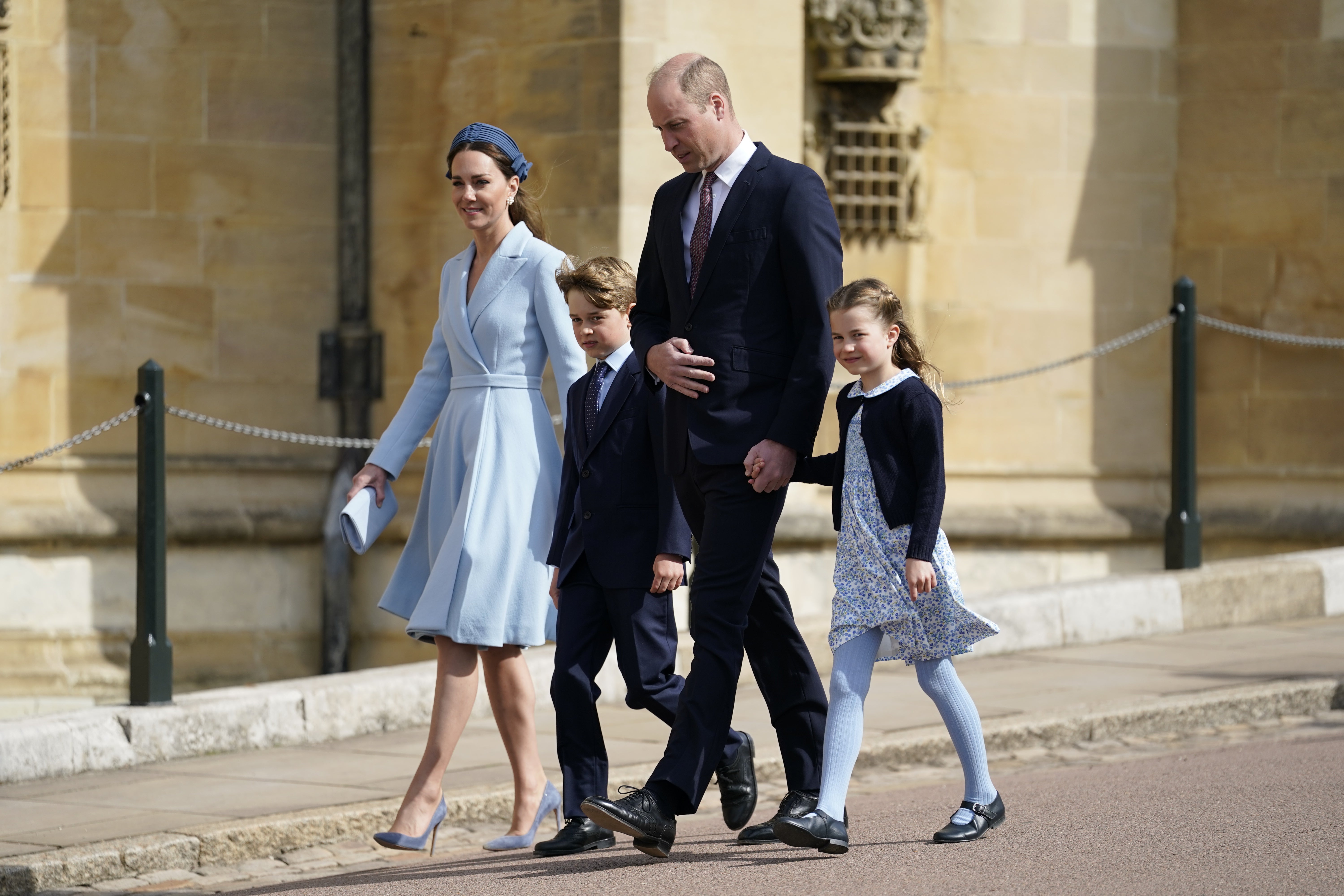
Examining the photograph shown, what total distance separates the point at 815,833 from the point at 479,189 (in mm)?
1934

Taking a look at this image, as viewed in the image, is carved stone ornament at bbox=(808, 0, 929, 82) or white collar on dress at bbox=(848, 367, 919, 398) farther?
carved stone ornament at bbox=(808, 0, 929, 82)

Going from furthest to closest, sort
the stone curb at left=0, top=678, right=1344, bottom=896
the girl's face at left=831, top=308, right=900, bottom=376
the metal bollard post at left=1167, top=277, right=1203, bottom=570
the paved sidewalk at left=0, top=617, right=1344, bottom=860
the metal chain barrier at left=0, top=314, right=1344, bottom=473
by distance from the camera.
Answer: the metal bollard post at left=1167, top=277, right=1203, bottom=570 < the metal chain barrier at left=0, top=314, right=1344, bottom=473 < the paved sidewalk at left=0, top=617, right=1344, bottom=860 < the stone curb at left=0, top=678, right=1344, bottom=896 < the girl's face at left=831, top=308, right=900, bottom=376

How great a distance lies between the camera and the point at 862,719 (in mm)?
4875

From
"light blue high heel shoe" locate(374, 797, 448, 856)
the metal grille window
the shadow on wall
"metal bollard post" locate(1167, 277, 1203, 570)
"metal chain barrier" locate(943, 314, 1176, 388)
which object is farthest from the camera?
the shadow on wall

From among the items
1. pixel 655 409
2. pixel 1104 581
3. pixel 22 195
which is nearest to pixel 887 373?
pixel 655 409

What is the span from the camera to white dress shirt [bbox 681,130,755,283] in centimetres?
474

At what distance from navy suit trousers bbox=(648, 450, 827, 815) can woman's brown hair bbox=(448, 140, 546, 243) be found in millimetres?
1009

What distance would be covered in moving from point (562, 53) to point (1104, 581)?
3.59m

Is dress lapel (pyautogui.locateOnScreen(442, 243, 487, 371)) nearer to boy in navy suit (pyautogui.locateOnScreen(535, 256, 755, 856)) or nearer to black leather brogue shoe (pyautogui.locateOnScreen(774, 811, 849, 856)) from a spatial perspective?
boy in navy suit (pyautogui.locateOnScreen(535, 256, 755, 856))

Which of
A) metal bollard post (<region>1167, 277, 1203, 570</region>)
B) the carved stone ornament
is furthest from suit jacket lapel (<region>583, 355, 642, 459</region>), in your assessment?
the carved stone ornament

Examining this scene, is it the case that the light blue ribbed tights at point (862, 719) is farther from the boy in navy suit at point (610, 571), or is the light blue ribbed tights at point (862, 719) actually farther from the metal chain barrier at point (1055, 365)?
the metal chain barrier at point (1055, 365)

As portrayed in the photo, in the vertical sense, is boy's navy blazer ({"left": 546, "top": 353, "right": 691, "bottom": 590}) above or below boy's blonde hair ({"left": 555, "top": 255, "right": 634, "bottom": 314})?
below

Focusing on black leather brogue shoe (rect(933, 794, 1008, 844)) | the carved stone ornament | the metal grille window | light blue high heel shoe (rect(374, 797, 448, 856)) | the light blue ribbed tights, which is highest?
the carved stone ornament

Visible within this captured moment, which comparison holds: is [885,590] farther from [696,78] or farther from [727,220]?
[696,78]
